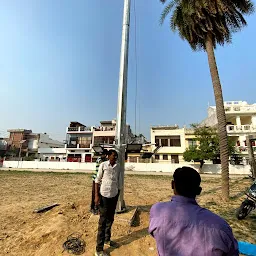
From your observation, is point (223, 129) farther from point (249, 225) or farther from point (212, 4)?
point (212, 4)

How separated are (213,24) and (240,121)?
32876mm

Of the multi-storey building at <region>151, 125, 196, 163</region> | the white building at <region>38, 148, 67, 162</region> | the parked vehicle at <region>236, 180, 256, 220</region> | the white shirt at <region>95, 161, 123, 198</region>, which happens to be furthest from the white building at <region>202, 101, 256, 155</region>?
the white building at <region>38, 148, 67, 162</region>

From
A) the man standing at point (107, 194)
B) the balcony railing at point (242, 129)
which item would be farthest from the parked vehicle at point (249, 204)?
the balcony railing at point (242, 129)

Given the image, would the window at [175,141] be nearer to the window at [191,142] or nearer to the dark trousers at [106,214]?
the window at [191,142]

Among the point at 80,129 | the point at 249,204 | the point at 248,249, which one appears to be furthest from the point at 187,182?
the point at 80,129

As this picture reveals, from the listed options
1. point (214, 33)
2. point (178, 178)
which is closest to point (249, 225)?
point (178, 178)

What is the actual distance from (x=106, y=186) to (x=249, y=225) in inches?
178

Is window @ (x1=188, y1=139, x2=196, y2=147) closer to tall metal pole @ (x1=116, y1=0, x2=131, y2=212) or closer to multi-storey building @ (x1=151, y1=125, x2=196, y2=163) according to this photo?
multi-storey building @ (x1=151, y1=125, x2=196, y2=163)

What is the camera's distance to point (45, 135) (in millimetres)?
55531

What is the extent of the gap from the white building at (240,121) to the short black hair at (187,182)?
1411 inches

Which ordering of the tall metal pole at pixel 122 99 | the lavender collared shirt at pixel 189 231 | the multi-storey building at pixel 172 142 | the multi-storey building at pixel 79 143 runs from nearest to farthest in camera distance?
the lavender collared shirt at pixel 189 231 → the tall metal pole at pixel 122 99 → the multi-storey building at pixel 172 142 → the multi-storey building at pixel 79 143

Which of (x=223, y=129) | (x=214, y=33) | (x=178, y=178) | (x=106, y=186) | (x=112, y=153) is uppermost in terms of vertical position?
(x=214, y=33)

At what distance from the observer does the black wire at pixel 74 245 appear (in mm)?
3760

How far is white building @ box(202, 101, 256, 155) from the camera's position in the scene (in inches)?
1335
